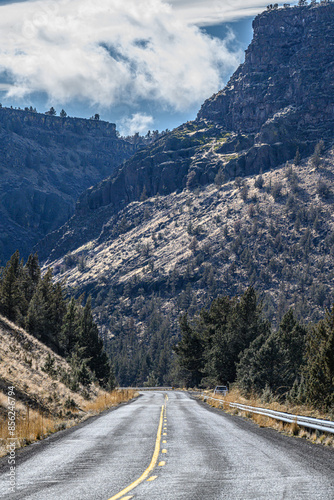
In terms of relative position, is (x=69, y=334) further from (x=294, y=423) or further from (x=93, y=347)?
(x=294, y=423)

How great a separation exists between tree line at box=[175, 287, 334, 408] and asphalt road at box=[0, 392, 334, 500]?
25.2ft

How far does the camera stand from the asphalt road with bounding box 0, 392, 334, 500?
9156mm

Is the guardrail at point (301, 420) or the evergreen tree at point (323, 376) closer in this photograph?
the guardrail at point (301, 420)

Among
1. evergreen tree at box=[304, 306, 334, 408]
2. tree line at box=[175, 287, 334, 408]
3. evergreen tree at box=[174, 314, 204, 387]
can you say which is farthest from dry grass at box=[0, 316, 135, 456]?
evergreen tree at box=[174, 314, 204, 387]

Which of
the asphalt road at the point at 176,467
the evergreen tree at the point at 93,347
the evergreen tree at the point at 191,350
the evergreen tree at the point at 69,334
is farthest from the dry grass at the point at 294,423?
the evergreen tree at the point at 191,350

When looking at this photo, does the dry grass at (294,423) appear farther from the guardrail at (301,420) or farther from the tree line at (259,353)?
the tree line at (259,353)

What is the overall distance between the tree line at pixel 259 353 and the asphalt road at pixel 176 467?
7.69 meters

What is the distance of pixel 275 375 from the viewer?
4619cm

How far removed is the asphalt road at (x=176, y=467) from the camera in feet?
30.0

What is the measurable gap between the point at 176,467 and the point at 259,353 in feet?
115

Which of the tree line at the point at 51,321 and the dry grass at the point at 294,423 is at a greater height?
the tree line at the point at 51,321

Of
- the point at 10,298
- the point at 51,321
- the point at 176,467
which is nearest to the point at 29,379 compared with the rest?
the point at 176,467

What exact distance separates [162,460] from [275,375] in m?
35.6

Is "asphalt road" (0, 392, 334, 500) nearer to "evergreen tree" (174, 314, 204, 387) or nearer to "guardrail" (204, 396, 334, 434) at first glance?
"guardrail" (204, 396, 334, 434)
